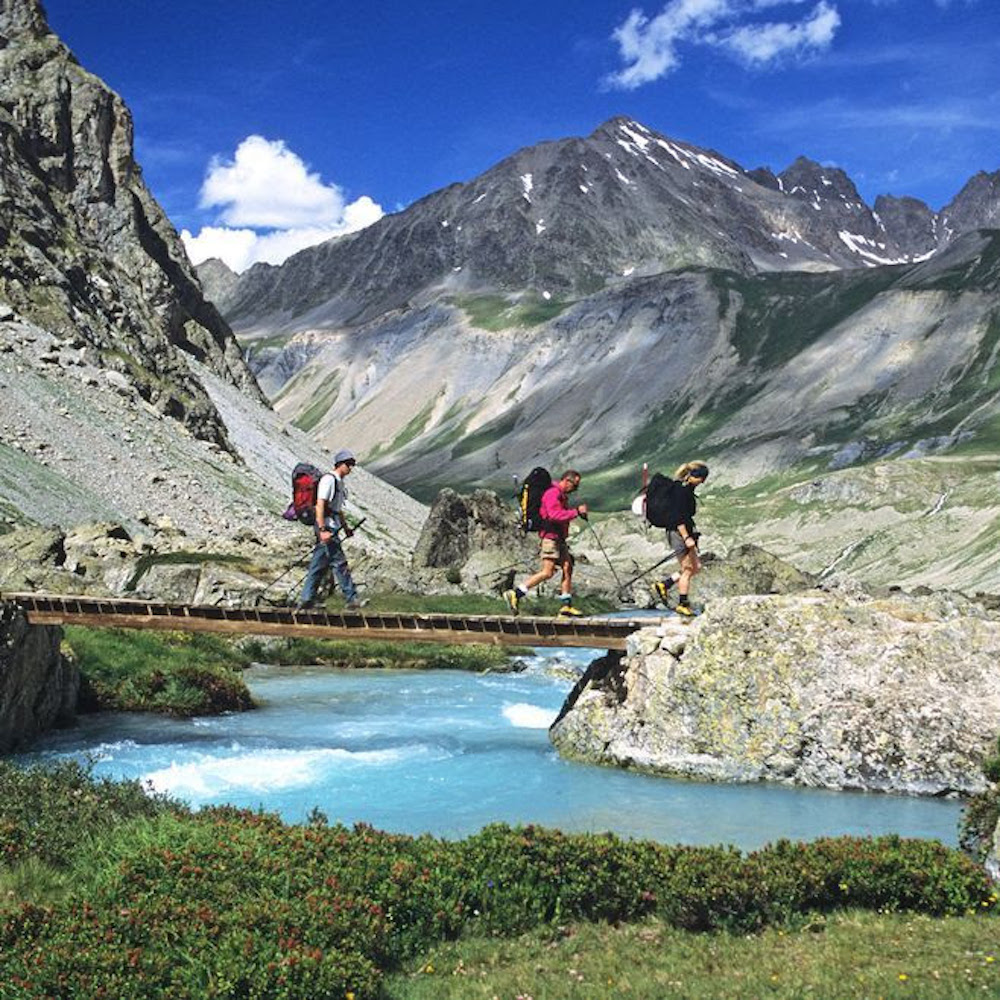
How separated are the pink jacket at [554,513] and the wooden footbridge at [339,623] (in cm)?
252

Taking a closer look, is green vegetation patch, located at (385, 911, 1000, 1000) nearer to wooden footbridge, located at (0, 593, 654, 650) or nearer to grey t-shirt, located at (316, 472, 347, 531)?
wooden footbridge, located at (0, 593, 654, 650)

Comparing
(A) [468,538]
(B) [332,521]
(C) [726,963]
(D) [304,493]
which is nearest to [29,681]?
(D) [304,493]

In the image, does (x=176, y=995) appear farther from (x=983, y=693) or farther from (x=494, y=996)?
(x=983, y=693)

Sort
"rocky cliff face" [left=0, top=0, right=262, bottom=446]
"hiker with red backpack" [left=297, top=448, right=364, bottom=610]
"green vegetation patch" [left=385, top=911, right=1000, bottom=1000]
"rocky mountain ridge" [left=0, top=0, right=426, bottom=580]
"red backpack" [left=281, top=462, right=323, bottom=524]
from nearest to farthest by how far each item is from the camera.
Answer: "green vegetation patch" [left=385, top=911, right=1000, bottom=1000] → "hiker with red backpack" [left=297, top=448, right=364, bottom=610] → "red backpack" [left=281, top=462, right=323, bottom=524] → "rocky mountain ridge" [left=0, top=0, right=426, bottom=580] → "rocky cliff face" [left=0, top=0, right=262, bottom=446]

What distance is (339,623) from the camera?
24922 millimetres

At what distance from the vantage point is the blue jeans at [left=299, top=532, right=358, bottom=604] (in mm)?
22828

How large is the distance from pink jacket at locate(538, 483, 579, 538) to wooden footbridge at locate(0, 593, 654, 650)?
2516mm

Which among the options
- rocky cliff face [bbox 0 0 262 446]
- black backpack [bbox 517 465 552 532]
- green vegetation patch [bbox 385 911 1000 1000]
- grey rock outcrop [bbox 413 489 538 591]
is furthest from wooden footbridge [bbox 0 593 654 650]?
rocky cliff face [bbox 0 0 262 446]

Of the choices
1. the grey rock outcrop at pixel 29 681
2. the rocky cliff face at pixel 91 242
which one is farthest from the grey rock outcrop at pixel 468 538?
the grey rock outcrop at pixel 29 681

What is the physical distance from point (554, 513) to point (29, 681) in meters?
13.1

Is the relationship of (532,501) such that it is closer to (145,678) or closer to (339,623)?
(339,623)

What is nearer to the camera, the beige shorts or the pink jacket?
the pink jacket

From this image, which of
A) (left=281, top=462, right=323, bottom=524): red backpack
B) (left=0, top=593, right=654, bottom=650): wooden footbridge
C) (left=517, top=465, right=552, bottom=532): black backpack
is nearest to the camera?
(left=517, top=465, right=552, bottom=532): black backpack

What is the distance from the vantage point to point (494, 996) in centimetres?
955
